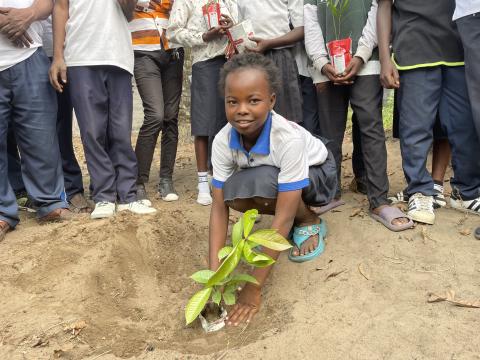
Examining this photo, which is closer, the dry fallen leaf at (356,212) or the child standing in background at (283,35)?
the dry fallen leaf at (356,212)

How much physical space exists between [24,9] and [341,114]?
2187 mm

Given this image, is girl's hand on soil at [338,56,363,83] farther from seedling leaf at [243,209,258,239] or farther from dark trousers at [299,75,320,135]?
seedling leaf at [243,209,258,239]

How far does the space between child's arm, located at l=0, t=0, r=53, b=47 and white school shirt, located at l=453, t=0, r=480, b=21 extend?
2.58 meters

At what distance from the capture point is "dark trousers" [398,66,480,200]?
2.97 metres

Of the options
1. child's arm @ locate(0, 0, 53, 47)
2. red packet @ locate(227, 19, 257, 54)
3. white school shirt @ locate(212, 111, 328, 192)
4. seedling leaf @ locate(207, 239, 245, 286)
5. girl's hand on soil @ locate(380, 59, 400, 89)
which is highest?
child's arm @ locate(0, 0, 53, 47)

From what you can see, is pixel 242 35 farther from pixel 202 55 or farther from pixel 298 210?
pixel 298 210

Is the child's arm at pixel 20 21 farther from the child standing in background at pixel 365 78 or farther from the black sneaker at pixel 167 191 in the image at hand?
the child standing in background at pixel 365 78

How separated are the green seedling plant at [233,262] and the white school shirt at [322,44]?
144cm

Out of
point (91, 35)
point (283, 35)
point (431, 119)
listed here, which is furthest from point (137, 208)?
point (431, 119)

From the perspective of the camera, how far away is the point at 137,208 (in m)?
3.36

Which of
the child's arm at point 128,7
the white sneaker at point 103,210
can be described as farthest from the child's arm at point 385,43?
the white sneaker at point 103,210

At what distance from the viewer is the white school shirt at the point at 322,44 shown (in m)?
3.03

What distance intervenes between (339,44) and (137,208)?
1738 mm

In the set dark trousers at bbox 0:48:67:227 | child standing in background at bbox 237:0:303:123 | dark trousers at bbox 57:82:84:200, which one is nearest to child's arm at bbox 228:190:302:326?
child standing in background at bbox 237:0:303:123
